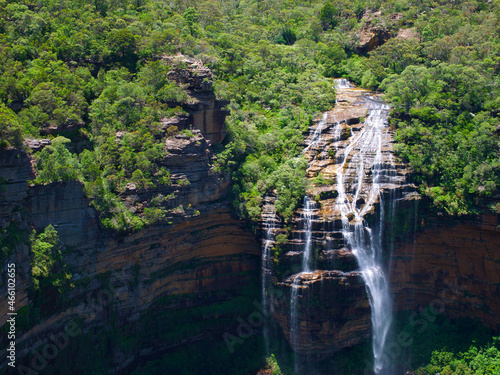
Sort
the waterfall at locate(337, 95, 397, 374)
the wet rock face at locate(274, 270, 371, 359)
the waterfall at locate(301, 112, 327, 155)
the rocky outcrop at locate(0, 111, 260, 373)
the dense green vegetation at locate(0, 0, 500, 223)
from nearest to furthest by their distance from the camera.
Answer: the rocky outcrop at locate(0, 111, 260, 373) → the dense green vegetation at locate(0, 0, 500, 223) → the wet rock face at locate(274, 270, 371, 359) → the waterfall at locate(337, 95, 397, 374) → the waterfall at locate(301, 112, 327, 155)

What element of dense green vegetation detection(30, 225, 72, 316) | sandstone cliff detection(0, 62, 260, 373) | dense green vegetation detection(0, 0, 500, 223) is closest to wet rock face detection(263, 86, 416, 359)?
dense green vegetation detection(0, 0, 500, 223)

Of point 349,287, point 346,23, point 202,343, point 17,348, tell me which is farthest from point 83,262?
point 346,23

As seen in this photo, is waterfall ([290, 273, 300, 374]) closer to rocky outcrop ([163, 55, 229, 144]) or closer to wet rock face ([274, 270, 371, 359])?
wet rock face ([274, 270, 371, 359])

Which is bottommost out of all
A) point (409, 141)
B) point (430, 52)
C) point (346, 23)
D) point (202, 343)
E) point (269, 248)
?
point (202, 343)

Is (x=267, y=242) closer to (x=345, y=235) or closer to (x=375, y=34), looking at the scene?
(x=345, y=235)

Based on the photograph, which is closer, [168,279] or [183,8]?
[168,279]

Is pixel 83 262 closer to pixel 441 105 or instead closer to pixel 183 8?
pixel 441 105

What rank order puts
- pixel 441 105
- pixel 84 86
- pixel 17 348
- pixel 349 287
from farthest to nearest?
1. pixel 441 105
2. pixel 84 86
3. pixel 349 287
4. pixel 17 348
